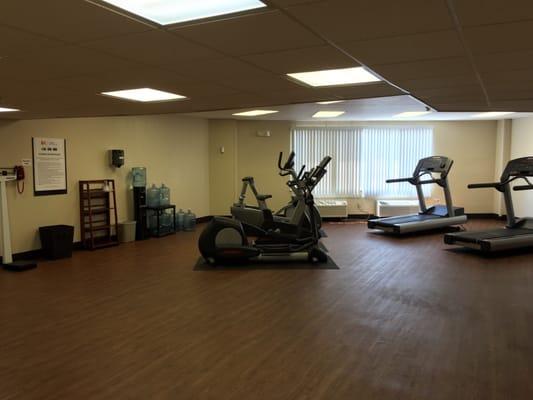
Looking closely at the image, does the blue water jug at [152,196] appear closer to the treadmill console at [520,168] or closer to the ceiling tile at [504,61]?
→ the treadmill console at [520,168]

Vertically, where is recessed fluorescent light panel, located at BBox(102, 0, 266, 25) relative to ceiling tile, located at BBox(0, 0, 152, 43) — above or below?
above

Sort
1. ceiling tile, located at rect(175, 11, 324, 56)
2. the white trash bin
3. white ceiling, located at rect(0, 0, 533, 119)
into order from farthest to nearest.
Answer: the white trash bin < ceiling tile, located at rect(175, 11, 324, 56) < white ceiling, located at rect(0, 0, 533, 119)

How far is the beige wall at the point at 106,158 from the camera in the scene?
6180mm

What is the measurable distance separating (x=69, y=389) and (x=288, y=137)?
8.27 m

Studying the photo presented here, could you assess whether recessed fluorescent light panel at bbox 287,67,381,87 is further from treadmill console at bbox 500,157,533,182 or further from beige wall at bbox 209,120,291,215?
beige wall at bbox 209,120,291,215

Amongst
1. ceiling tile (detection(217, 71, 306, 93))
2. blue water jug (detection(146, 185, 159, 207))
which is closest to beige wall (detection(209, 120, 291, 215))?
blue water jug (detection(146, 185, 159, 207))

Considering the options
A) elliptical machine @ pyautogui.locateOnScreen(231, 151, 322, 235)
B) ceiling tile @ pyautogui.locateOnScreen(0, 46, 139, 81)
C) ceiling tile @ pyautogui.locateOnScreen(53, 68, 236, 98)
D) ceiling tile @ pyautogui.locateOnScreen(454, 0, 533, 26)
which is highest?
ceiling tile @ pyautogui.locateOnScreen(53, 68, 236, 98)

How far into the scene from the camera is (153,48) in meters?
2.42

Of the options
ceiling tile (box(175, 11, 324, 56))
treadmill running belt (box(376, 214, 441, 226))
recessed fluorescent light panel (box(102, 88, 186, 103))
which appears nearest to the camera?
ceiling tile (box(175, 11, 324, 56))

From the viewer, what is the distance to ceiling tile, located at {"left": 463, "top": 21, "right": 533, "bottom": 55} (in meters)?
2.02

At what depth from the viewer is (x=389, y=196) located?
10.6m

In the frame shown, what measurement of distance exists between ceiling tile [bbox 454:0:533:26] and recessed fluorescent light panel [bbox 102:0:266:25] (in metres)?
0.83

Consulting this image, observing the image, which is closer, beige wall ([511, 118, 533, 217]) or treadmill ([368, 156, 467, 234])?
treadmill ([368, 156, 467, 234])

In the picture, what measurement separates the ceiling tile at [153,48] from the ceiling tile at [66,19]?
0.10 m
